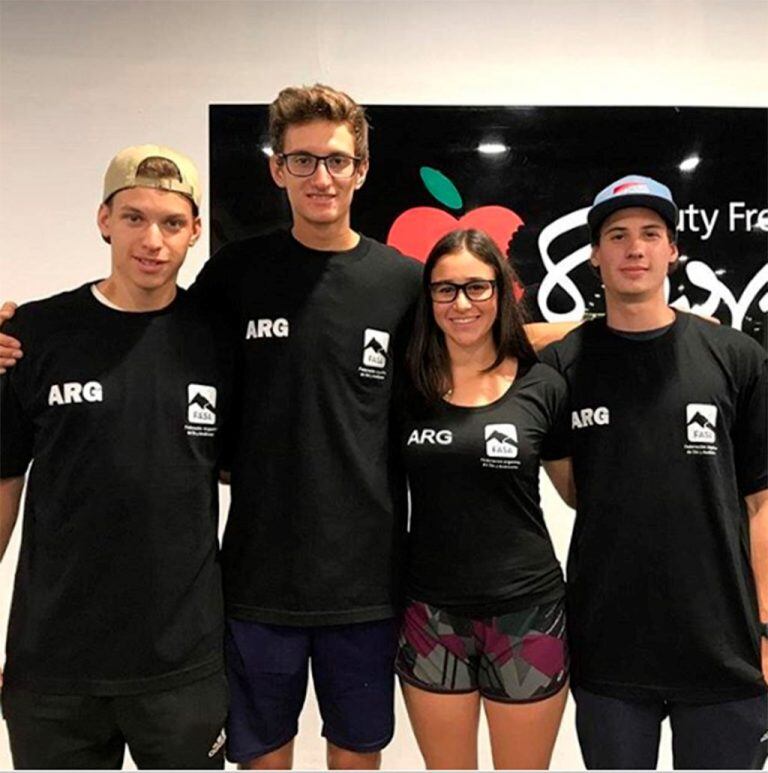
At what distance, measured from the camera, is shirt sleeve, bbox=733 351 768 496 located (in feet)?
5.58

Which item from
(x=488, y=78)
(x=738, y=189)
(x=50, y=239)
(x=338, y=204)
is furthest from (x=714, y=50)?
(x=50, y=239)

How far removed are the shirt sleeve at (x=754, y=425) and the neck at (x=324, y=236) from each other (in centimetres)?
91

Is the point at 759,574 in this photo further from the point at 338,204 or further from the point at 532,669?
the point at 338,204

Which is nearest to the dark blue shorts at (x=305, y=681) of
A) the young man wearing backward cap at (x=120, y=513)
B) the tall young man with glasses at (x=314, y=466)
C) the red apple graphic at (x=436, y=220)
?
the tall young man with glasses at (x=314, y=466)

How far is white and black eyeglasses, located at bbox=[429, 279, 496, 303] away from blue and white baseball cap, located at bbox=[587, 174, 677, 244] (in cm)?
27

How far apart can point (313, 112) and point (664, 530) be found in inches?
45.5

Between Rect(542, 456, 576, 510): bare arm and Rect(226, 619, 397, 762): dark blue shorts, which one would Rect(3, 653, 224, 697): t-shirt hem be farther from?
Rect(542, 456, 576, 510): bare arm

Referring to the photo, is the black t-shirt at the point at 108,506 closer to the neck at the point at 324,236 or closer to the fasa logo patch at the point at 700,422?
the neck at the point at 324,236

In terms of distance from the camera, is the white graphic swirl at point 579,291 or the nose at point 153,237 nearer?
the nose at point 153,237

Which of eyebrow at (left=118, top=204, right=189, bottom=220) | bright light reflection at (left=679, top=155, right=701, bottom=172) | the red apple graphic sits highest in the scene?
bright light reflection at (left=679, top=155, right=701, bottom=172)

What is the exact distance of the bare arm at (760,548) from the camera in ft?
5.58

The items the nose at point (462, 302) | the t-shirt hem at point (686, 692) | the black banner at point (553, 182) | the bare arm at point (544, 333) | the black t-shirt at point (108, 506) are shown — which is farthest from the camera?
the black banner at point (553, 182)

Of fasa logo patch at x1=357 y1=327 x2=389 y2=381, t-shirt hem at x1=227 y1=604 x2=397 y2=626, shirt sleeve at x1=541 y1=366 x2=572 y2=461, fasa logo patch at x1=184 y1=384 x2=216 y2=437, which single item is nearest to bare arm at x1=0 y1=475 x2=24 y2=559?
fasa logo patch at x1=184 y1=384 x2=216 y2=437

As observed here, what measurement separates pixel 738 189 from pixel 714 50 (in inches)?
18.2
